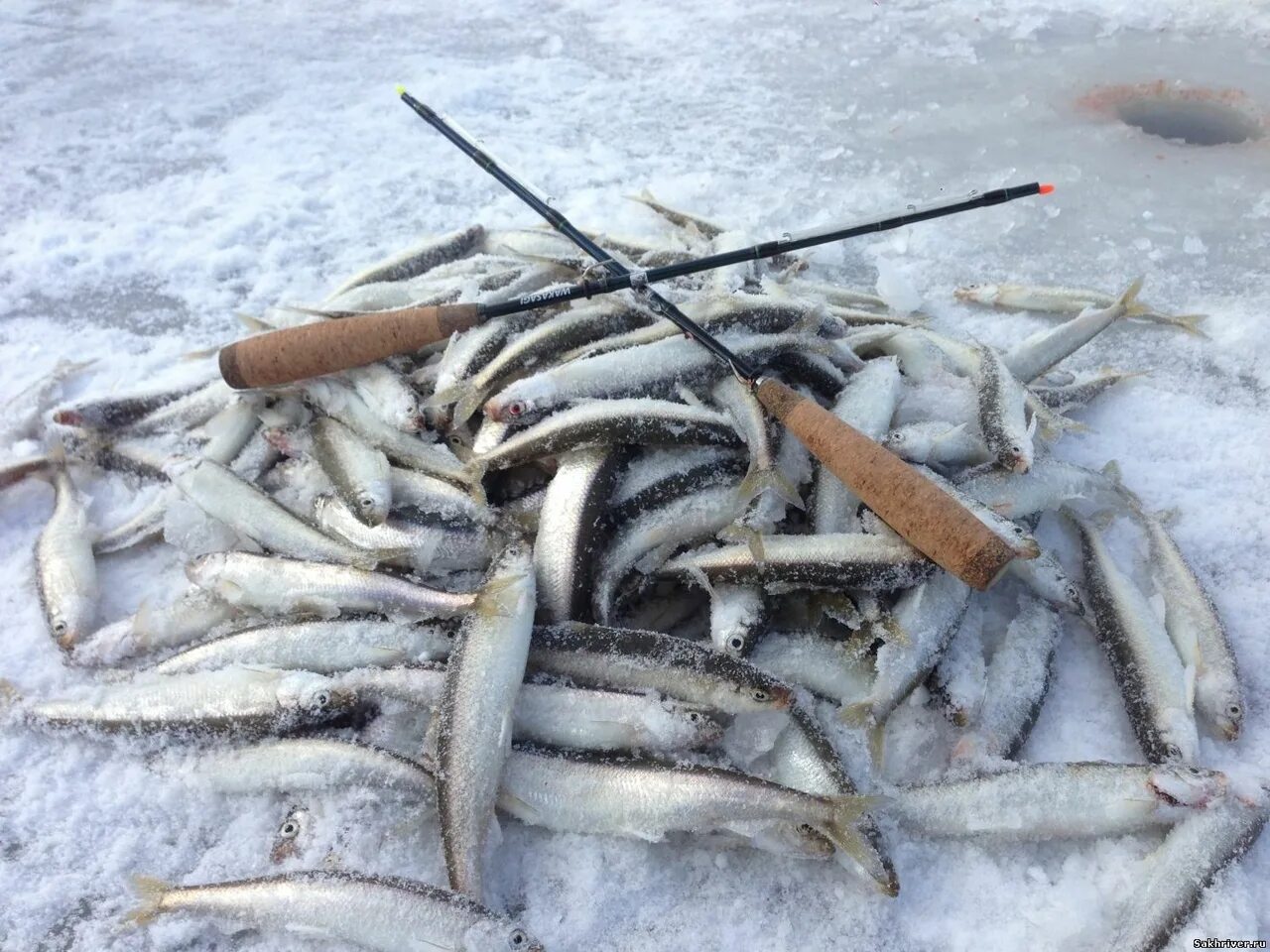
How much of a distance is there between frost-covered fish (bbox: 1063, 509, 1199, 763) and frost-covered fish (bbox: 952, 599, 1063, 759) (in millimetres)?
188

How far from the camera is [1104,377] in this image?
3914 millimetres

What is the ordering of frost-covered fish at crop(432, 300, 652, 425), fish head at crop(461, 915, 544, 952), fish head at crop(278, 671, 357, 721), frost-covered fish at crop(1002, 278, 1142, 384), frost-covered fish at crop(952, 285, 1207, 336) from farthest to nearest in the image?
frost-covered fish at crop(952, 285, 1207, 336) < frost-covered fish at crop(1002, 278, 1142, 384) < frost-covered fish at crop(432, 300, 652, 425) < fish head at crop(278, 671, 357, 721) < fish head at crop(461, 915, 544, 952)

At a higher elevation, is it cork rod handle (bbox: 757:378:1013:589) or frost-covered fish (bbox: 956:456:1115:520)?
cork rod handle (bbox: 757:378:1013:589)

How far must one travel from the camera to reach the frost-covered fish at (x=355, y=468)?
302 centimetres

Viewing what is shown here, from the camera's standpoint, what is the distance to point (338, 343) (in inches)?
131

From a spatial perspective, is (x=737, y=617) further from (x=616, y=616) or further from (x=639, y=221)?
(x=639, y=221)

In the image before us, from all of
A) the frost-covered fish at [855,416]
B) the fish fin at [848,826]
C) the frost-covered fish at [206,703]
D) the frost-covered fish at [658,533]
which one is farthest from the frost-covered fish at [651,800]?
the frost-covered fish at [855,416]

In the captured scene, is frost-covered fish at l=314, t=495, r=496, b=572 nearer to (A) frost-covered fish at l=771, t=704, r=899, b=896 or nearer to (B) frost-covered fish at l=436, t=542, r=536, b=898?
(B) frost-covered fish at l=436, t=542, r=536, b=898

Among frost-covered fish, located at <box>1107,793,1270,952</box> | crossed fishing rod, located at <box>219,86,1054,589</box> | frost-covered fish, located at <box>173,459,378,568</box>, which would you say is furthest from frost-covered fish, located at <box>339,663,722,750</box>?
frost-covered fish, located at <box>1107,793,1270,952</box>

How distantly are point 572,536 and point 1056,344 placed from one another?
8.42 feet

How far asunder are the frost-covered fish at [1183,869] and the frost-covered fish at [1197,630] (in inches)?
13.1

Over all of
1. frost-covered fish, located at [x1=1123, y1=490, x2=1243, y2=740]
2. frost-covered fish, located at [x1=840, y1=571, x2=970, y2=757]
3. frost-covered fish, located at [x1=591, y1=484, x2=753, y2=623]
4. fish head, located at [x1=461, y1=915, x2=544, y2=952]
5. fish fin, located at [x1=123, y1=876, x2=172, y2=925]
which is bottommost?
fish fin, located at [x1=123, y1=876, x2=172, y2=925]

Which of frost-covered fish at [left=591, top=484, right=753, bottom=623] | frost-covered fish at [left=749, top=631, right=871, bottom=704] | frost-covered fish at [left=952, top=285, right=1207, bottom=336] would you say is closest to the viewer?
frost-covered fish at [left=749, top=631, right=871, bottom=704]

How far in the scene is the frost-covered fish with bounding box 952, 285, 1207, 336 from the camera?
4.34 meters
